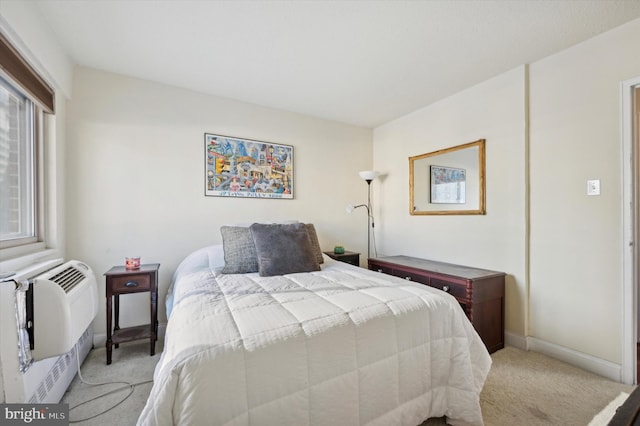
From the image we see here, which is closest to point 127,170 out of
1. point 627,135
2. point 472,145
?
point 472,145

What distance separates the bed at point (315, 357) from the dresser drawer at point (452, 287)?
2.48 ft

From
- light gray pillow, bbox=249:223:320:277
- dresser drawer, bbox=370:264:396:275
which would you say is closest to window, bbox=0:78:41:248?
light gray pillow, bbox=249:223:320:277

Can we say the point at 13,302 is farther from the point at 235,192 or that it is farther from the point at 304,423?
the point at 235,192

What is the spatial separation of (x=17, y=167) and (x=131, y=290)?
1.12m

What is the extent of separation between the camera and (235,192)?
3014 millimetres

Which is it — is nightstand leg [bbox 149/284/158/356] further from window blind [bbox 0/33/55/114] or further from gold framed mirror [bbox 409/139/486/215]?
gold framed mirror [bbox 409/139/486/215]

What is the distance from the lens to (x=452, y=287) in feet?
7.83

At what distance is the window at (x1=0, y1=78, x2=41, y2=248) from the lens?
170 centimetres

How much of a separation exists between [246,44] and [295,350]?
2.09m

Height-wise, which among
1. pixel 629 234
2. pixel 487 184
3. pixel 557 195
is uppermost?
pixel 487 184

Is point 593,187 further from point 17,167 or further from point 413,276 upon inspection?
point 17,167

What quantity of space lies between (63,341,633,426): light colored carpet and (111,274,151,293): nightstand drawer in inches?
21.6

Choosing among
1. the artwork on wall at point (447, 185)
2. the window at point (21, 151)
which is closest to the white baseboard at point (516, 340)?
the artwork on wall at point (447, 185)

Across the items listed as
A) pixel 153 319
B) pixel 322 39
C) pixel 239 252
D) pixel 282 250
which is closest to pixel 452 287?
pixel 282 250
